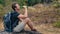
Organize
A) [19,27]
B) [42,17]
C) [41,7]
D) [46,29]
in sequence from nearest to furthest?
[19,27] → [46,29] → [42,17] → [41,7]

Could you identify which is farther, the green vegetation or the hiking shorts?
the green vegetation

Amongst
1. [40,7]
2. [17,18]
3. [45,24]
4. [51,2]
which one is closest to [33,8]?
[40,7]

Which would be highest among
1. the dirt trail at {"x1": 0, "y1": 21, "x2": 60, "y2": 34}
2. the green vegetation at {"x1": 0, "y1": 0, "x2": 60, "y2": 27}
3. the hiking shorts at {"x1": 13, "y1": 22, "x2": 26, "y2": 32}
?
the hiking shorts at {"x1": 13, "y1": 22, "x2": 26, "y2": 32}

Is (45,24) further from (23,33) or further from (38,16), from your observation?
(23,33)

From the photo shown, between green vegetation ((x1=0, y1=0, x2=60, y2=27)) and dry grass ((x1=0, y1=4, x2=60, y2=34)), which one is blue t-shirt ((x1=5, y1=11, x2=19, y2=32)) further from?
green vegetation ((x1=0, y1=0, x2=60, y2=27))

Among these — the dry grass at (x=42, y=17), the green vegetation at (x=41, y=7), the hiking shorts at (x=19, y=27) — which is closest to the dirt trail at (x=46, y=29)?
the dry grass at (x=42, y=17)

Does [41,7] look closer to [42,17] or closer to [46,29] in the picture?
[42,17]

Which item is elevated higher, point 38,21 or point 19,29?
point 19,29

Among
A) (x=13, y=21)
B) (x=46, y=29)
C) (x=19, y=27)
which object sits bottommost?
(x=46, y=29)

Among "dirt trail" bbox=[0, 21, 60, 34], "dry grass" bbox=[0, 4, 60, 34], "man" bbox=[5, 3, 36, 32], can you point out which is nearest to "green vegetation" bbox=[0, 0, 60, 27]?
"dry grass" bbox=[0, 4, 60, 34]

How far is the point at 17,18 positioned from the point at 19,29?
1.01 ft

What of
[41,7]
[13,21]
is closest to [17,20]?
[13,21]

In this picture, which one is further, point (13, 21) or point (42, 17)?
point (42, 17)

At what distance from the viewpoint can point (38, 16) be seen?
448 inches
